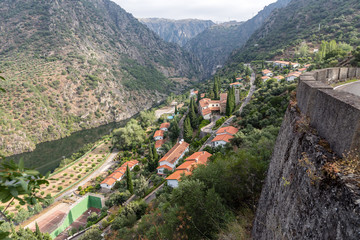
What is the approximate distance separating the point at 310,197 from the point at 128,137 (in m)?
55.1

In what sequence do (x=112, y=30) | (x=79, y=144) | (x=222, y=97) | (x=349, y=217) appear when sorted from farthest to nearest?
(x=112, y=30), (x=79, y=144), (x=222, y=97), (x=349, y=217)

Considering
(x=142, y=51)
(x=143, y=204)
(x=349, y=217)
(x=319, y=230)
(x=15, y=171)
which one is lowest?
(x=143, y=204)

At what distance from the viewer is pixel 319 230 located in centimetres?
404

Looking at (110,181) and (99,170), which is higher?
(110,181)

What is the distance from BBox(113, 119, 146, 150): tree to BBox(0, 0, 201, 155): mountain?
113ft

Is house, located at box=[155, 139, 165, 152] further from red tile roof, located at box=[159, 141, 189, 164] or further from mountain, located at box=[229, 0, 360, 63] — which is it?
mountain, located at box=[229, 0, 360, 63]

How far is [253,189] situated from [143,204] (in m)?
17.2

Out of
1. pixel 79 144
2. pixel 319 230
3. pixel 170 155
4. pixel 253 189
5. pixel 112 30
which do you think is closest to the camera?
pixel 319 230

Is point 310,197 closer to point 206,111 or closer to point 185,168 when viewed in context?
point 185,168

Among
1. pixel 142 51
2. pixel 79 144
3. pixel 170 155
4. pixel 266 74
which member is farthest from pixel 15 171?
pixel 142 51

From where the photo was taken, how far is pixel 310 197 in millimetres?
4535

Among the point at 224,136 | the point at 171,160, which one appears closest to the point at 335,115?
the point at 224,136

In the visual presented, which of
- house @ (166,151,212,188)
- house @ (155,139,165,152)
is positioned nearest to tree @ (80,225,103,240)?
house @ (166,151,212,188)

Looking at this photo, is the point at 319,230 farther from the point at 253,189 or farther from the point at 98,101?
the point at 98,101
